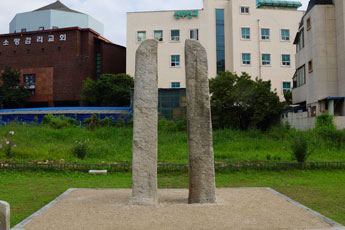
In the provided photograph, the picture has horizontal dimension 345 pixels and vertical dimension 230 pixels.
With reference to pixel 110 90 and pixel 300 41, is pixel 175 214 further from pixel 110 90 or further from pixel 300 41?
pixel 110 90

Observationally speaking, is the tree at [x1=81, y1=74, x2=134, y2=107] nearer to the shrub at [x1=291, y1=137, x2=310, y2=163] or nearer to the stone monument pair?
the shrub at [x1=291, y1=137, x2=310, y2=163]

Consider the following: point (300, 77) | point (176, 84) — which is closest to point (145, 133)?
point (300, 77)

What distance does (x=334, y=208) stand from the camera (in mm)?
7180

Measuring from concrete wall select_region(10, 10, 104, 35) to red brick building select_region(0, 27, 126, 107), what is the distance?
4.35 meters

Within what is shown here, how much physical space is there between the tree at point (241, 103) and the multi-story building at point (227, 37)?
14.8m

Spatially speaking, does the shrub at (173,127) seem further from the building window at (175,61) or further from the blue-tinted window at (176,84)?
the building window at (175,61)

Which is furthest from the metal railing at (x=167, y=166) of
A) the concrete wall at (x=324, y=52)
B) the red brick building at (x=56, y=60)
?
the red brick building at (x=56, y=60)

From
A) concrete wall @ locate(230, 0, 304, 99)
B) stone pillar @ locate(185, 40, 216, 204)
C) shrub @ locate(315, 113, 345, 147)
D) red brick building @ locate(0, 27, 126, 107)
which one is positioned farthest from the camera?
red brick building @ locate(0, 27, 126, 107)

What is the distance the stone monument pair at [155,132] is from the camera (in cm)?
744

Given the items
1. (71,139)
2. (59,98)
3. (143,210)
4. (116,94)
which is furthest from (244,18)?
(143,210)

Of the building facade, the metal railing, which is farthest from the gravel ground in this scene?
the building facade

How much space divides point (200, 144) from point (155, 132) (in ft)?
3.51

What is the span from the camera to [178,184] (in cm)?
1063

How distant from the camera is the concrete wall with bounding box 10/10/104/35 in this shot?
47219 millimetres
